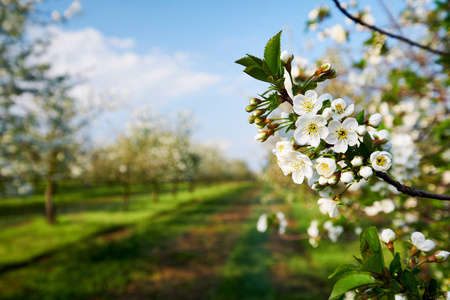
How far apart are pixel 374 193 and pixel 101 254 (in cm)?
882

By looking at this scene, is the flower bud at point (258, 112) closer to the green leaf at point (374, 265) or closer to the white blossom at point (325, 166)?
the white blossom at point (325, 166)

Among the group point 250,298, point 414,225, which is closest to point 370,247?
point 414,225

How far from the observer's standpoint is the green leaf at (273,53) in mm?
900

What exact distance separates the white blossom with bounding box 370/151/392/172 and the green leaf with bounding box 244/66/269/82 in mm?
476

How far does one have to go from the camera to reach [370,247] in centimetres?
100

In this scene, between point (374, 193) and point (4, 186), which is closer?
point (374, 193)

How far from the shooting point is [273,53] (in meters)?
0.91

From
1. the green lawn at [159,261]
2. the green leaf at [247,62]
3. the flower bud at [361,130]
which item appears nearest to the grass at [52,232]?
the green lawn at [159,261]

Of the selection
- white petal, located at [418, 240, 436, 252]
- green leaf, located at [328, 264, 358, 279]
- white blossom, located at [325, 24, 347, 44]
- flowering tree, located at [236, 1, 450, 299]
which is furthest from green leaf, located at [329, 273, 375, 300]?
white blossom, located at [325, 24, 347, 44]

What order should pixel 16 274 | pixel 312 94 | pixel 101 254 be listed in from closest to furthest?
pixel 312 94
pixel 16 274
pixel 101 254

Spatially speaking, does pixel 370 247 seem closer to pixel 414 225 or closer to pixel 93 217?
pixel 414 225

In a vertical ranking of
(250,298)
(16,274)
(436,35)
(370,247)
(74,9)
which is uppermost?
(74,9)

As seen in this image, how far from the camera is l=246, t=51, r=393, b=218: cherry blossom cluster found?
2.98ft

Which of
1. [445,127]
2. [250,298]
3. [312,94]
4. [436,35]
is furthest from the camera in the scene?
[250,298]
